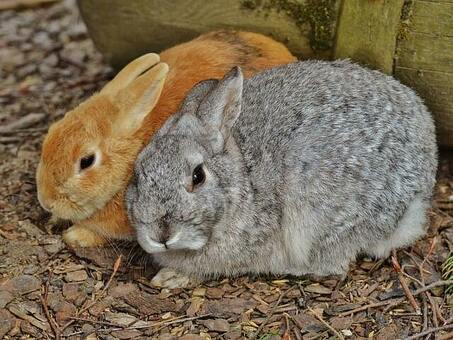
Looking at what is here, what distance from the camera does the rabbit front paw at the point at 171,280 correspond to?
17.0 feet

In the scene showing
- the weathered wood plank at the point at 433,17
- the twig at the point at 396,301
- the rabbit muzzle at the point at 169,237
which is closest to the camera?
the rabbit muzzle at the point at 169,237

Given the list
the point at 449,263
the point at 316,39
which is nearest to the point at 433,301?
the point at 449,263

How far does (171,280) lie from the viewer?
5188 mm

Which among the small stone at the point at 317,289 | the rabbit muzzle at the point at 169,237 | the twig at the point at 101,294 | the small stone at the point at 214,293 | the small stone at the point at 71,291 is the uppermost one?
the rabbit muzzle at the point at 169,237

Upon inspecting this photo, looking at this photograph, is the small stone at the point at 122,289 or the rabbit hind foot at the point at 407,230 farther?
the rabbit hind foot at the point at 407,230

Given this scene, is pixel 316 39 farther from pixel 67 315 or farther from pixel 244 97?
pixel 67 315

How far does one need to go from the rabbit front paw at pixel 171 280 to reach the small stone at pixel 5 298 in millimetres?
878

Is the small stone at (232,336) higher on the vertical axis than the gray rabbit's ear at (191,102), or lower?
lower

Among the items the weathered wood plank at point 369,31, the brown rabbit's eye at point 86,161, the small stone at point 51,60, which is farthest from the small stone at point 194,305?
the small stone at point 51,60

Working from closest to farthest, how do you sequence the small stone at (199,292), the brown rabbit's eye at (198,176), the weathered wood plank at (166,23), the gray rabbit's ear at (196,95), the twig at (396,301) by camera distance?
1. the brown rabbit's eye at (198,176)
2. the twig at (396,301)
3. the gray rabbit's ear at (196,95)
4. the small stone at (199,292)
5. the weathered wood plank at (166,23)

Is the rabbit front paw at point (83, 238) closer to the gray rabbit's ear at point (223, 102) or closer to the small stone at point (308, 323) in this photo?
the gray rabbit's ear at point (223, 102)

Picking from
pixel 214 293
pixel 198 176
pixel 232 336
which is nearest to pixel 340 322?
pixel 232 336

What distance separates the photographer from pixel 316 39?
5816 mm

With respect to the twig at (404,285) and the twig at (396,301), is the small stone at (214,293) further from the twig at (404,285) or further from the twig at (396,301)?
the twig at (404,285)
